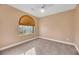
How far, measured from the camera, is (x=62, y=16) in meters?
1.54

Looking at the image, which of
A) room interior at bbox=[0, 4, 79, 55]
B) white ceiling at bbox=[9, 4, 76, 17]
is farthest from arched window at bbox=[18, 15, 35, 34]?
white ceiling at bbox=[9, 4, 76, 17]

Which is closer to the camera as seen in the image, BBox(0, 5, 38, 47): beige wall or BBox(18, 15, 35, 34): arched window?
BBox(0, 5, 38, 47): beige wall

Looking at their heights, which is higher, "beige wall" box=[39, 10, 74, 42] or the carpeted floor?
"beige wall" box=[39, 10, 74, 42]

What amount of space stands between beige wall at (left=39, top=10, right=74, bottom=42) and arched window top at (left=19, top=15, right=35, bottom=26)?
165 mm

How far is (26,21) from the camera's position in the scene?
1569mm

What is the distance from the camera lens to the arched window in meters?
1.52

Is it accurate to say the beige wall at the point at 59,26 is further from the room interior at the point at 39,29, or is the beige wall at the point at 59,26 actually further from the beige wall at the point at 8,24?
the beige wall at the point at 8,24

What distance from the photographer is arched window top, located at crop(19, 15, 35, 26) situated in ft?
4.96

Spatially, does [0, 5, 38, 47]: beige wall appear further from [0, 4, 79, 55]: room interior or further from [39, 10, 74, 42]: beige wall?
[39, 10, 74, 42]: beige wall

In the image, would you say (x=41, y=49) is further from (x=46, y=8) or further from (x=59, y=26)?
(x=46, y=8)

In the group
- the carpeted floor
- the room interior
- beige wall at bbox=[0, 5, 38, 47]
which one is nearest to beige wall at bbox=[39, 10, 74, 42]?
the room interior

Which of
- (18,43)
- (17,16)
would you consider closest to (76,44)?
(18,43)

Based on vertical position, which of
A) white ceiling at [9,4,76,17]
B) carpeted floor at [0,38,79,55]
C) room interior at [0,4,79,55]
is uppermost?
white ceiling at [9,4,76,17]

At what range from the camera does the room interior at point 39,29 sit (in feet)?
4.68
